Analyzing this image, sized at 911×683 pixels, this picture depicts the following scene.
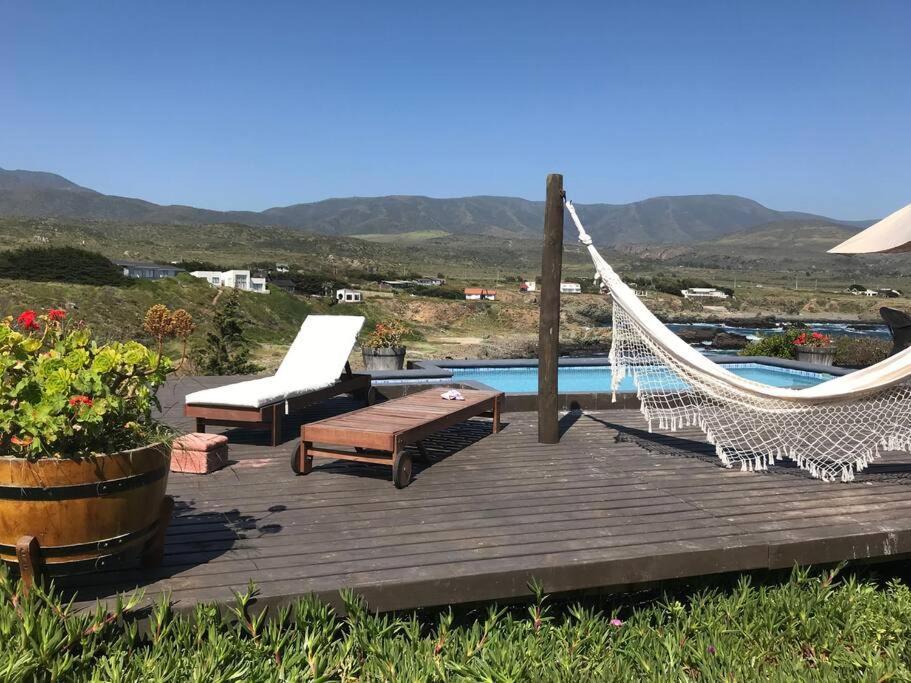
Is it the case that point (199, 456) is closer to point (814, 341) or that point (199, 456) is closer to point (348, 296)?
point (814, 341)

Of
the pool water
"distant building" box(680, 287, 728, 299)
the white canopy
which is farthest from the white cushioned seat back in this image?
"distant building" box(680, 287, 728, 299)

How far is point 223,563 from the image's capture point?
2.71m

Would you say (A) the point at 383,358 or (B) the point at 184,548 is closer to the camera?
(B) the point at 184,548

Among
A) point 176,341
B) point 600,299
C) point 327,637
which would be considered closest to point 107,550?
point 327,637

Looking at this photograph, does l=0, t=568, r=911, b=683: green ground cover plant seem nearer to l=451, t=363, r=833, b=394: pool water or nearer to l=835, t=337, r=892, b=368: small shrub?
l=451, t=363, r=833, b=394: pool water

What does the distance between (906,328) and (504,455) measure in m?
3.50

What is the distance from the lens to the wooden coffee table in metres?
3.78

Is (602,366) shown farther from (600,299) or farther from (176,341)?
(600,299)

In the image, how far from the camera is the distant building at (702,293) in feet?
178

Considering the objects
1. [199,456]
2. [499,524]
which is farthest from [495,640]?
[199,456]

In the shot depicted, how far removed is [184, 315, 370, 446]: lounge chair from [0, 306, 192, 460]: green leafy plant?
205 centimetres

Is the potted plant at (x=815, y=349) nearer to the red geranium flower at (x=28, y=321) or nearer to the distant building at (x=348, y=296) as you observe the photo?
the red geranium flower at (x=28, y=321)

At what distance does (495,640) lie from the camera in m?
2.55

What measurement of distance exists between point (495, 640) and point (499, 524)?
695 mm
